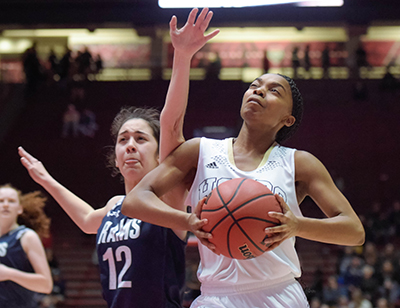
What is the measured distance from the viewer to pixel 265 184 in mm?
2184

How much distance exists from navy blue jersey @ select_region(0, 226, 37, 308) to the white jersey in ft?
8.24

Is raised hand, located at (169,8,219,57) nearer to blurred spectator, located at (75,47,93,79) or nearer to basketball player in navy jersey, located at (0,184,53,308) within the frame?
basketball player in navy jersey, located at (0,184,53,308)

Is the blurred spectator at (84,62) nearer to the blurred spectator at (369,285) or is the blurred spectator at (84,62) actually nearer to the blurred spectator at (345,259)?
the blurred spectator at (345,259)

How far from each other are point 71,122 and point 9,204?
1045 centimetres

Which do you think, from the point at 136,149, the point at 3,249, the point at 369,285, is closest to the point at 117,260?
the point at 136,149

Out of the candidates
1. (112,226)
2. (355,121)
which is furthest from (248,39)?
(112,226)

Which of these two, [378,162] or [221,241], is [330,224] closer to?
[221,241]

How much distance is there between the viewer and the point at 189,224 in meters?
1.97

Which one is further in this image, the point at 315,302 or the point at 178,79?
the point at 315,302

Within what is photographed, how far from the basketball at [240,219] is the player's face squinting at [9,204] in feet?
10.2

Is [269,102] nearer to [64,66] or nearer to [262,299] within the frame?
[262,299]

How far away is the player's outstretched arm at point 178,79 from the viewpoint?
7.91 feet

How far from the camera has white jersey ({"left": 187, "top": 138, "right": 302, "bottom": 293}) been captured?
2.15 m

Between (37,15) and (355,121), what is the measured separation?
31.3 ft
